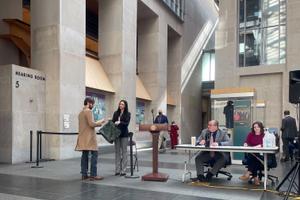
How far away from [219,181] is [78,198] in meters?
3.30

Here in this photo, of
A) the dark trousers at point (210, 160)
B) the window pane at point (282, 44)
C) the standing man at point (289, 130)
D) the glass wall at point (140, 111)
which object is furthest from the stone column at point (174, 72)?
the dark trousers at point (210, 160)

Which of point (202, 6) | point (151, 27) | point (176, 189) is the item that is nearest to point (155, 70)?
point (151, 27)

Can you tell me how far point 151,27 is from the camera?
75.5 feet

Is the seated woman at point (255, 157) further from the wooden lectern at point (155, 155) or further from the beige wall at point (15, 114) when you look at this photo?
the beige wall at point (15, 114)

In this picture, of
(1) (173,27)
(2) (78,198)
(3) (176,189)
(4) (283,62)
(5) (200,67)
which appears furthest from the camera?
(5) (200,67)

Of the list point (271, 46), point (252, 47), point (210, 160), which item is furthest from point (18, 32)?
point (271, 46)

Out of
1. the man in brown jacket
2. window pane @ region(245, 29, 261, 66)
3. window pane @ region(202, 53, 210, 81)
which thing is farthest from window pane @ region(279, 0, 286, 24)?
the man in brown jacket

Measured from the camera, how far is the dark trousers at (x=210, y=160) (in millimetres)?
7777

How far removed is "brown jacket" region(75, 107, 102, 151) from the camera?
8047 millimetres

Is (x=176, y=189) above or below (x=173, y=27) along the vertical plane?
below

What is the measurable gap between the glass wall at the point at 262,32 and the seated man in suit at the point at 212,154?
46.1ft

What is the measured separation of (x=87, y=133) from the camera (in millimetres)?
8125

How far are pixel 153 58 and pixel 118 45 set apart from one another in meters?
5.53

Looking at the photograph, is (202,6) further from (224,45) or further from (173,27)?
(224,45)
